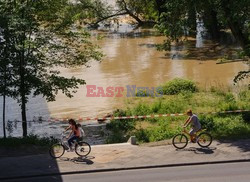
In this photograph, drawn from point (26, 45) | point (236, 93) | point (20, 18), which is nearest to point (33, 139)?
point (26, 45)

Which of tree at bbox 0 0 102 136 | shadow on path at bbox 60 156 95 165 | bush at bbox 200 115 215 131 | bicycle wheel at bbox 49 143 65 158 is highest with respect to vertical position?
tree at bbox 0 0 102 136

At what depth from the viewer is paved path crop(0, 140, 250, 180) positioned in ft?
50.0

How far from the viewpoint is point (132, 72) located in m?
37.4

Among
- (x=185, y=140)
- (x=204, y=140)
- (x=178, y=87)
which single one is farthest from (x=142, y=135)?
(x=178, y=87)

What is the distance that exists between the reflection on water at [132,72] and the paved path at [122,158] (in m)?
7.40

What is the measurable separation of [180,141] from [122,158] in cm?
239

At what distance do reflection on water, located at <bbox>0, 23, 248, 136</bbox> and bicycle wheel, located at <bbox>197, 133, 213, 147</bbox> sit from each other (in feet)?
30.5

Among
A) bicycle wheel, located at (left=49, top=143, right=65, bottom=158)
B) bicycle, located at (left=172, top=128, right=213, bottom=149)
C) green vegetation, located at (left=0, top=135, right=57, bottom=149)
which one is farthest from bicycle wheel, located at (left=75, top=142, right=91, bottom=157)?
bicycle, located at (left=172, top=128, right=213, bottom=149)

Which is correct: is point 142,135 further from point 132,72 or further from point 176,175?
point 132,72

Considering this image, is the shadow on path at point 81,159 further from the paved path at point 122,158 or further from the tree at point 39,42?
the tree at point 39,42

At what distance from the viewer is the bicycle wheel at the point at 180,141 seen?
55.7ft

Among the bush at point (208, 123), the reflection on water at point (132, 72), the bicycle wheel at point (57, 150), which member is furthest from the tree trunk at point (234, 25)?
the bicycle wheel at point (57, 150)

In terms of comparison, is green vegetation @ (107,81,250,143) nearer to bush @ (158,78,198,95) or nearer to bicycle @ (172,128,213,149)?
bush @ (158,78,198,95)

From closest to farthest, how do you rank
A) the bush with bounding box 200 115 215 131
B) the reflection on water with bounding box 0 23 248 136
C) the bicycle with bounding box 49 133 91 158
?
the bicycle with bounding box 49 133 91 158 < the bush with bounding box 200 115 215 131 < the reflection on water with bounding box 0 23 248 136
